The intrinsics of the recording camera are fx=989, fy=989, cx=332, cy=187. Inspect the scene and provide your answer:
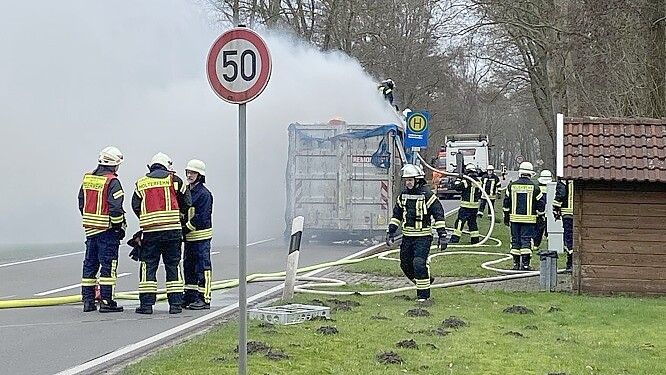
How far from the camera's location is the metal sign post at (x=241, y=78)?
6824 mm

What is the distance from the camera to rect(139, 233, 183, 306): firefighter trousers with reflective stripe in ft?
36.3

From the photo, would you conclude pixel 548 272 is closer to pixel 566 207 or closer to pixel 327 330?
pixel 566 207

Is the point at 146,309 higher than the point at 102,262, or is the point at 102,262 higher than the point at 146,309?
the point at 102,262

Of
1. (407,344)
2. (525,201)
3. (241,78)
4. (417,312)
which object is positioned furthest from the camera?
(525,201)

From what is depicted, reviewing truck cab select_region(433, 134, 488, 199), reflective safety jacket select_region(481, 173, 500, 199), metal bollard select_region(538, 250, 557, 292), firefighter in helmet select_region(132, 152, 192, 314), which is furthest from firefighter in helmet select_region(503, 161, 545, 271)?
truck cab select_region(433, 134, 488, 199)

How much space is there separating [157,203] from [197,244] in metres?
0.84

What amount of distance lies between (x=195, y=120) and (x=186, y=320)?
1284 cm

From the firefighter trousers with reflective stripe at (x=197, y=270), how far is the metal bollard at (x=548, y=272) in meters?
4.64

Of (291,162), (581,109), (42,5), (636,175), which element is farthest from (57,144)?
(581,109)

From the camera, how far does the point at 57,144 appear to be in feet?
69.2

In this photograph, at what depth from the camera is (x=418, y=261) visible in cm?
1197

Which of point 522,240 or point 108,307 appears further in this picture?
point 522,240

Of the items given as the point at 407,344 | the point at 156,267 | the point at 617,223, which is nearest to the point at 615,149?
the point at 617,223

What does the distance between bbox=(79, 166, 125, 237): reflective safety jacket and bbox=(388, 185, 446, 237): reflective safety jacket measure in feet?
11.1
